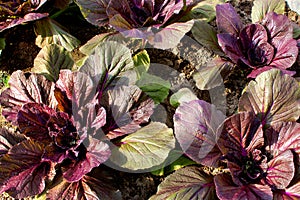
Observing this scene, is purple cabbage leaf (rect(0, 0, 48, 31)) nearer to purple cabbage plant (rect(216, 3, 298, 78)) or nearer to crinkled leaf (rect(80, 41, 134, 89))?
crinkled leaf (rect(80, 41, 134, 89))

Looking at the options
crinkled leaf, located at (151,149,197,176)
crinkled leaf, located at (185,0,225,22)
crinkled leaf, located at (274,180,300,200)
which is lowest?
crinkled leaf, located at (274,180,300,200)

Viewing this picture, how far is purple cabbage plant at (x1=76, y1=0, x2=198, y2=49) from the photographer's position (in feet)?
7.02

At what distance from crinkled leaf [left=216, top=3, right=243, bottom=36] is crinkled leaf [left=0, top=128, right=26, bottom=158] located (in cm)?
110

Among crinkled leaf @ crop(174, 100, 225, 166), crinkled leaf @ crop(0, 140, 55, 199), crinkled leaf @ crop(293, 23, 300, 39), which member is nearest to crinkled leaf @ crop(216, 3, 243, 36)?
crinkled leaf @ crop(293, 23, 300, 39)

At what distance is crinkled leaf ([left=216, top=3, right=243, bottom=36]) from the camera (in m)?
2.21

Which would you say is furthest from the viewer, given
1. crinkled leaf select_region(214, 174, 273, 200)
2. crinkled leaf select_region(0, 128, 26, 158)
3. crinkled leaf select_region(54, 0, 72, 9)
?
crinkled leaf select_region(54, 0, 72, 9)

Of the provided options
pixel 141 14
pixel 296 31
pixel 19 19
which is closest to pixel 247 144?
pixel 296 31

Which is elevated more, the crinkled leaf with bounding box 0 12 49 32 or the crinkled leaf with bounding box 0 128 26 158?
the crinkled leaf with bounding box 0 12 49 32

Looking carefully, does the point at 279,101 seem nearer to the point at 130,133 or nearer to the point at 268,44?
the point at 268,44

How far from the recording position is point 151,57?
2.38 m

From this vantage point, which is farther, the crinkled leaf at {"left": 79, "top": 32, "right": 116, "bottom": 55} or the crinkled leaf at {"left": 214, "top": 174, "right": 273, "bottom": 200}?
the crinkled leaf at {"left": 79, "top": 32, "right": 116, "bottom": 55}

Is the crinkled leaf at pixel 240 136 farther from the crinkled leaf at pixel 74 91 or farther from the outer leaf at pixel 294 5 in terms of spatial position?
the outer leaf at pixel 294 5

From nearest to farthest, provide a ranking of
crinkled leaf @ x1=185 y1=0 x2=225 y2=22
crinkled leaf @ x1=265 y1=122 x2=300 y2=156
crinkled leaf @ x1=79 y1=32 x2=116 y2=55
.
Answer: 1. crinkled leaf @ x1=265 y1=122 x2=300 y2=156
2. crinkled leaf @ x1=79 y1=32 x2=116 y2=55
3. crinkled leaf @ x1=185 y1=0 x2=225 y2=22

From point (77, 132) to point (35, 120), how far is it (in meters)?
0.19
